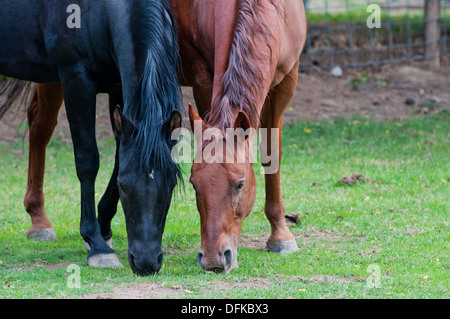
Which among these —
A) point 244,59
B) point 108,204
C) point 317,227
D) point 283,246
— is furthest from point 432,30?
point 244,59

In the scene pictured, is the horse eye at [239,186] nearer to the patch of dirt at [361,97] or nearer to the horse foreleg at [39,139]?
the horse foreleg at [39,139]

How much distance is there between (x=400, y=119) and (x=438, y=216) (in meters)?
4.42

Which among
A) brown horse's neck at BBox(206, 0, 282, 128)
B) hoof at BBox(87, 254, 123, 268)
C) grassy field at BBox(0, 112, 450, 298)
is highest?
brown horse's neck at BBox(206, 0, 282, 128)

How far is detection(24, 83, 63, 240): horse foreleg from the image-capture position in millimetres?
6309

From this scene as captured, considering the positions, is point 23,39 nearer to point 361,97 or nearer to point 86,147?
point 86,147

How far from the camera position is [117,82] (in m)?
5.19

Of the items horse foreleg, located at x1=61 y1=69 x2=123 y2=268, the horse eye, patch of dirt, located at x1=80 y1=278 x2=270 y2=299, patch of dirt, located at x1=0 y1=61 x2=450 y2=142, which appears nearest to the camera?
patch of dirt, located at x1=80 y1=278 x2=270 y2=299

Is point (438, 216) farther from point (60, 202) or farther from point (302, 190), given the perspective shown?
point (60, 202)

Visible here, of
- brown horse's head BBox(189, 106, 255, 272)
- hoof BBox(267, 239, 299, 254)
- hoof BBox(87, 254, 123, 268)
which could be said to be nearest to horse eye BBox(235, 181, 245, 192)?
brown horse's head BBox(189, 106, 255, 272)

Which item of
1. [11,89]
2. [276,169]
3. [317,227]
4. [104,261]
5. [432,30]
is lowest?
[317,227]

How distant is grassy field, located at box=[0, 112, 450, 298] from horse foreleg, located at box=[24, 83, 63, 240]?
0.81ft

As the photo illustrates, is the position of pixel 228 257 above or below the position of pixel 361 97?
above

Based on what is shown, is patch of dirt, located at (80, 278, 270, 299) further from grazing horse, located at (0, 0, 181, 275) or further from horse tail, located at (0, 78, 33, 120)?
horse tail, located at (0, 78, 33, 120)

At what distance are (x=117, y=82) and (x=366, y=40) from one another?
9.02 m
